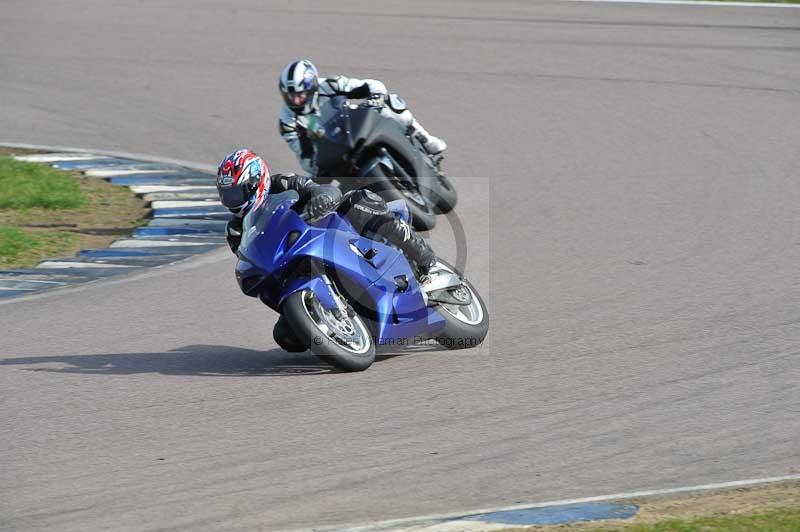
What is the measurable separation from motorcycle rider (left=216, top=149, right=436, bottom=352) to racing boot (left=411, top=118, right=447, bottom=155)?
124 inches

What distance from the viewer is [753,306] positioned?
28.9 feet

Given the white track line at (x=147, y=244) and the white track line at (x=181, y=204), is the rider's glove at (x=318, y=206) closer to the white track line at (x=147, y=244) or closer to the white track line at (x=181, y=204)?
the white track line at (x=147, y=244)

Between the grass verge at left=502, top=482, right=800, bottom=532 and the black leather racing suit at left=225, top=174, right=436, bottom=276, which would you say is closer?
the grass verge at left=502, top=482, right=800, bottom=532

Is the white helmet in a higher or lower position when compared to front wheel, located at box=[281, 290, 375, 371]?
higher

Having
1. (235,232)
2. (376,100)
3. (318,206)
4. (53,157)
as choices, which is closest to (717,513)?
(318,206)

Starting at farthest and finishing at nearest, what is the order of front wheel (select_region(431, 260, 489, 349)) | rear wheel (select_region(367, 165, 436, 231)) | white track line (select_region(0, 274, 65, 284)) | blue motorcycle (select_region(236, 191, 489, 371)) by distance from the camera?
rear wheel (select_region(367, 165, 436, 231)), white track line (select_region(0, 274, 65, 284)), front wheel (select_region(431, 260, 489, 349)), blue motorcycle (select_region(236, 191, 489, 371))

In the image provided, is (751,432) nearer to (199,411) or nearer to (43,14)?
(199,411)

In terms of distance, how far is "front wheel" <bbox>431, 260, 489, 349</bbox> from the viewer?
8.18m

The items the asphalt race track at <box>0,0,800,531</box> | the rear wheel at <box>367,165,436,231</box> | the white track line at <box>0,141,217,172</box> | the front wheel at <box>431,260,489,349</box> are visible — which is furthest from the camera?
the white track line at <box>0,141,217,172</box>

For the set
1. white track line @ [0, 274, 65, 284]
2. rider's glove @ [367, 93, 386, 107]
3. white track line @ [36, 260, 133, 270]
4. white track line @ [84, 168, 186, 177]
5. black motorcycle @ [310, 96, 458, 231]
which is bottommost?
white track line @ [0, 274, 65, 284]

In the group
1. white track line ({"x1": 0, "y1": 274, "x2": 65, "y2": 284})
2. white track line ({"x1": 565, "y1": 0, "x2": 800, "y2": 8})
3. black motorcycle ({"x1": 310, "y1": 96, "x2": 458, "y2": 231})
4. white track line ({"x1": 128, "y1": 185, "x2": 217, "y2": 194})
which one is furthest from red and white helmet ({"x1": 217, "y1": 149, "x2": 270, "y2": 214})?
white track line ({"x1": 565, "y1": 0, "x2": 800, "y2": 8})

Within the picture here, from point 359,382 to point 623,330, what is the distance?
183 cm

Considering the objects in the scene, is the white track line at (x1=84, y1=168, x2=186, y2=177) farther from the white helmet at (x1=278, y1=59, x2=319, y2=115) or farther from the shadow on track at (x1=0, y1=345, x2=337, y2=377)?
the shadow on track at (x1=0, y1=345, x2=337, y2=377)

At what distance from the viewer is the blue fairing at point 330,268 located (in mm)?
7527
